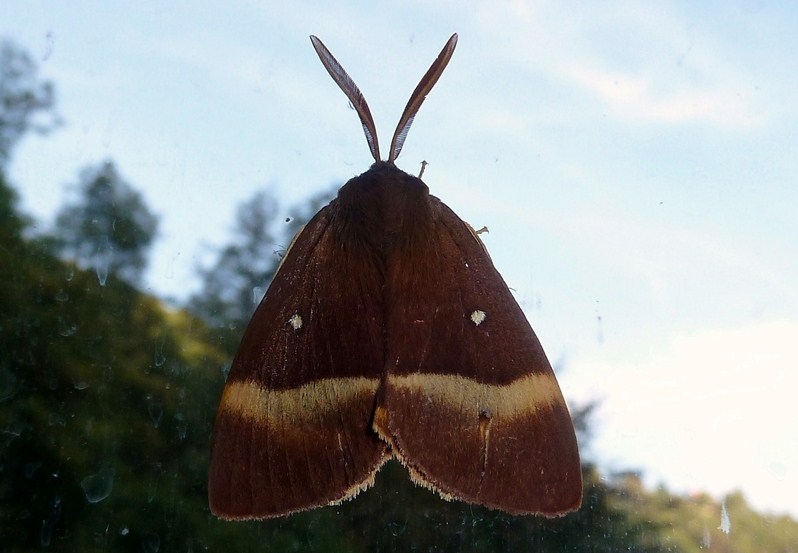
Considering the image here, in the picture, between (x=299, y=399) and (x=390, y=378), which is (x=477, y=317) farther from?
(x=299, y=399)

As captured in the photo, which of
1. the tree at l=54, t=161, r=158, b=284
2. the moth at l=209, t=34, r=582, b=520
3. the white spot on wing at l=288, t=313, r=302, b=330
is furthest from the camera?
the tree at l=54, t=161, r=158, b=284

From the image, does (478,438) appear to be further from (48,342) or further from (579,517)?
(48,342)

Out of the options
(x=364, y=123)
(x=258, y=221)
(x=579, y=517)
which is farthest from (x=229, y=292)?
(x=579, y=517)

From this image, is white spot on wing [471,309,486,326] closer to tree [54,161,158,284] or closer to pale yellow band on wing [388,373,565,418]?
pale yellow band on wing [388,373,565,418]

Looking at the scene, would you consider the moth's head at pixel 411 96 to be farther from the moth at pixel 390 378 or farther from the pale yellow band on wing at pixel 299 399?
the pale yellow band on wing at pixel 299 399

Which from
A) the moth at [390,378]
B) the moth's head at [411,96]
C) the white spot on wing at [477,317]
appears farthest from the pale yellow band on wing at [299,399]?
the moth's head at [411,96]

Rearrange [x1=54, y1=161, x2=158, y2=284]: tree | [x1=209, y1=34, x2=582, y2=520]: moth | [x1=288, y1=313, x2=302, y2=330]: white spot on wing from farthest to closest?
[x1=54, y1=161, x2=158, y2=284]: tree → [x1=288, y1=313, x2=302, y2=330]: white spot on wing → [x1=209, y1=34, x2=582, y2=520]: moth

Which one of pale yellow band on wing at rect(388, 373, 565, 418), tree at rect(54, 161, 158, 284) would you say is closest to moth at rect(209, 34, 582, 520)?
pale yellow band on wing at rect(388, 373, 565, 418)
